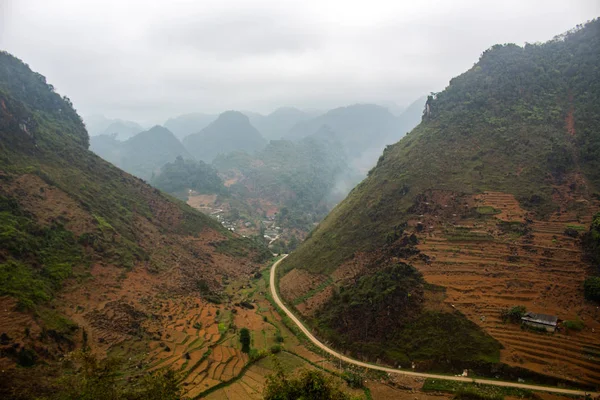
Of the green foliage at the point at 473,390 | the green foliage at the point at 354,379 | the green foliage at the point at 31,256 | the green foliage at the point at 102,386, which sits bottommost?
the green foliage at the point at 354,379

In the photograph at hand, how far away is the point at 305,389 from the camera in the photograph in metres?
17.8

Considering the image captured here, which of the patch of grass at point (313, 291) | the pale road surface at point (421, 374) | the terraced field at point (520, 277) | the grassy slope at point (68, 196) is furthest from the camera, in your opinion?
the patch of grass at point (313, 291)

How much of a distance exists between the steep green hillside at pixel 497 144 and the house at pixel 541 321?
1397 cm

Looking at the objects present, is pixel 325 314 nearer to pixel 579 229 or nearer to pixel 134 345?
pixel 134 345

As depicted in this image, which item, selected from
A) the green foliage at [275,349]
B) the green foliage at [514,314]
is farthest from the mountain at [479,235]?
the green foliage at [275,349]

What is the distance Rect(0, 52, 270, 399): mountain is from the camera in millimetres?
23750

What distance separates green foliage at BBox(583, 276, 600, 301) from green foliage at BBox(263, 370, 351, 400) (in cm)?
2091

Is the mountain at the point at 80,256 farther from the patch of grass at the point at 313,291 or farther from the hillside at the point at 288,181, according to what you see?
the hillside at the point at 288,181

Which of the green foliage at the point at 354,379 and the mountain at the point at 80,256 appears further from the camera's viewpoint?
the green foliage at the point at 354,379

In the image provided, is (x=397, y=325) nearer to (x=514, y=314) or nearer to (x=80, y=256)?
(x=514, y=314)

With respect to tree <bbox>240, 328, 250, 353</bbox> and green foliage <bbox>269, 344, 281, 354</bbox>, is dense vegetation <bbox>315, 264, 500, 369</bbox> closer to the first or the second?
green foliage <bbox>269, 344, 281, 354</bbox>

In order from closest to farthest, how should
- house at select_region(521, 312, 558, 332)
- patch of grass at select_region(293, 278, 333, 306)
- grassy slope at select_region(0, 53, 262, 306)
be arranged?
house at select_region(521, 312, 558, 332)
grassy slope at select_region(0, 53, 262, 306)
patch of grass at select_region(293, 278, 333, 306)

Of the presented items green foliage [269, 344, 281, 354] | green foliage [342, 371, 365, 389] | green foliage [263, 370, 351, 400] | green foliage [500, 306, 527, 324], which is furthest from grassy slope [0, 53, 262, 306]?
green foliage [500, 306, 527, 324]

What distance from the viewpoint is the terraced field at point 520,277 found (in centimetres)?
2367
